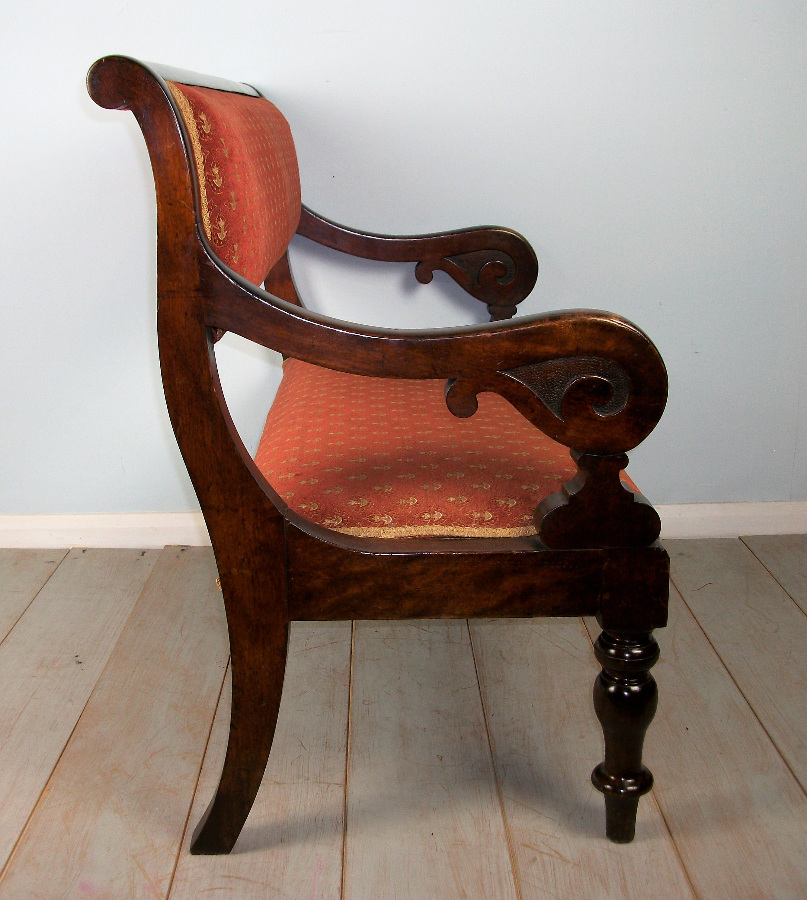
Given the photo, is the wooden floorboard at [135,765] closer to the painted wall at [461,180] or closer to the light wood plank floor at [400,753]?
the light wood plank floor at [400,753]

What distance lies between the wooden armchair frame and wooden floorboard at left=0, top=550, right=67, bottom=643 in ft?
2.60

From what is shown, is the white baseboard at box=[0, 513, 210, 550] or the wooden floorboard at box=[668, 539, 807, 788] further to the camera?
the white baseboard at box=[0, 513, 210, 550]

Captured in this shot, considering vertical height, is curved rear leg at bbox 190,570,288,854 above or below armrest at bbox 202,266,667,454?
below

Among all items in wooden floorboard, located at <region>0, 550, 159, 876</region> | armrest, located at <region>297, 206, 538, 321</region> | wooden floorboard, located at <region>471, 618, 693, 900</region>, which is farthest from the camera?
armrest, located at <region>297, 206, 538, 321</region>

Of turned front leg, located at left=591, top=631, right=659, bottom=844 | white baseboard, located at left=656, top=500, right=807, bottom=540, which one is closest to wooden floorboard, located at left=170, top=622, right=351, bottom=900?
turned front leg, located at left=591, top=631, right=659, bottom=844

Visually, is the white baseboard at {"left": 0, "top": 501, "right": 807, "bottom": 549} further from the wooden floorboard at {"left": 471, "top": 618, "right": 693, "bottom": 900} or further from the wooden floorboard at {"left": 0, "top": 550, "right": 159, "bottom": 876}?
the wooden floorboard at {"left": 471, "top": 618, "right": 693, "bottom": 900}

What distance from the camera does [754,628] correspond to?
67.7 inches

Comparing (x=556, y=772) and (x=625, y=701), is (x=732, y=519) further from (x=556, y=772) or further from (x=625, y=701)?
(x=625, y=701)

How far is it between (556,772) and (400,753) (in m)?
0.23

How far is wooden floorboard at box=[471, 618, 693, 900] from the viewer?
1177mm

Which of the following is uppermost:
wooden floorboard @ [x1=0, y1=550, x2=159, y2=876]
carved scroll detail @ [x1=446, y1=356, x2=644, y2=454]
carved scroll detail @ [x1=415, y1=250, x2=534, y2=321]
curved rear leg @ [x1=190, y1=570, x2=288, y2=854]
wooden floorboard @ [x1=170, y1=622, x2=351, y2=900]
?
carved scroll detail @ [x1=446, y1=356, x2=644, y2=454]

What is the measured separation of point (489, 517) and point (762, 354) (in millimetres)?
1100

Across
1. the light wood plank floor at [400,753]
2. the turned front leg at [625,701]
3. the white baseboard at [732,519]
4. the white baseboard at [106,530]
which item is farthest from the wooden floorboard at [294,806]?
the white baseboard at [732,519]

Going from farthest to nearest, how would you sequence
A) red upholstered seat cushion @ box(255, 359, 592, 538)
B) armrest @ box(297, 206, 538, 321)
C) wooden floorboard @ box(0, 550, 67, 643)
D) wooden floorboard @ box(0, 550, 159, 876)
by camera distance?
1. wooden floorboard @ box(0, 550, 67, 643)
2. armrest @ box(297, 206, 538, 321)
3. wooden floorboard @ box(0, 550, 159, 876)
4. red upholstered seat cushion @ box(255, 359, 592, 538)
